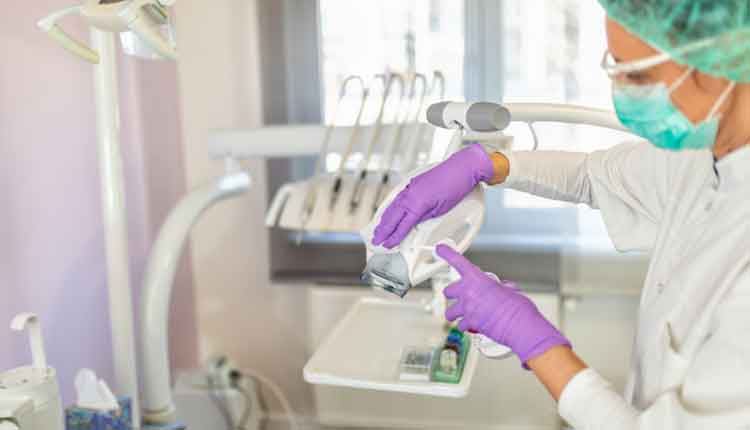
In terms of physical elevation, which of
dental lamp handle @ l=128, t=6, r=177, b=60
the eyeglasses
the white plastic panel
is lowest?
the white plastic panel

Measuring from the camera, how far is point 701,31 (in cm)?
80

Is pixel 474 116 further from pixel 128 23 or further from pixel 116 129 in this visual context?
pixel 116 129

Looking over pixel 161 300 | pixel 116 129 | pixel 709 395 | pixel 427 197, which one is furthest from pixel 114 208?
pixel 709 395

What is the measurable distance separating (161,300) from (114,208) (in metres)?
0.28

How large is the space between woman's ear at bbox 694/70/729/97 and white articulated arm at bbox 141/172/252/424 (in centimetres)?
115

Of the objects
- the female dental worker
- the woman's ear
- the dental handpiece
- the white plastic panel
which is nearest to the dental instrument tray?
the white plastic panel

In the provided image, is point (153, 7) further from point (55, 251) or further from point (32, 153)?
point (55, 251)

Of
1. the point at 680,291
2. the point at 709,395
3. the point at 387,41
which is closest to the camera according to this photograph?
the point at 709,395

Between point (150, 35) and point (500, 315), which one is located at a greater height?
point (150, 35)

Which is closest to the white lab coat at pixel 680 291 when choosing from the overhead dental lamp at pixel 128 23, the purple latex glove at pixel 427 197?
the purple latex glove at pixel 427 197

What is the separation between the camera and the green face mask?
0.84m

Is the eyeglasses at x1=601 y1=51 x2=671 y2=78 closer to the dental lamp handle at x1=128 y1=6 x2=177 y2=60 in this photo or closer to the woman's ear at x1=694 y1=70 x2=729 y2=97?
the woman's ear at x1=694 y1=70 x2=729 y2=97

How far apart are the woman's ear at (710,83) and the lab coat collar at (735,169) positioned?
0.08 metres

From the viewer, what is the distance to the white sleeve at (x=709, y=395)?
2.49 ft
